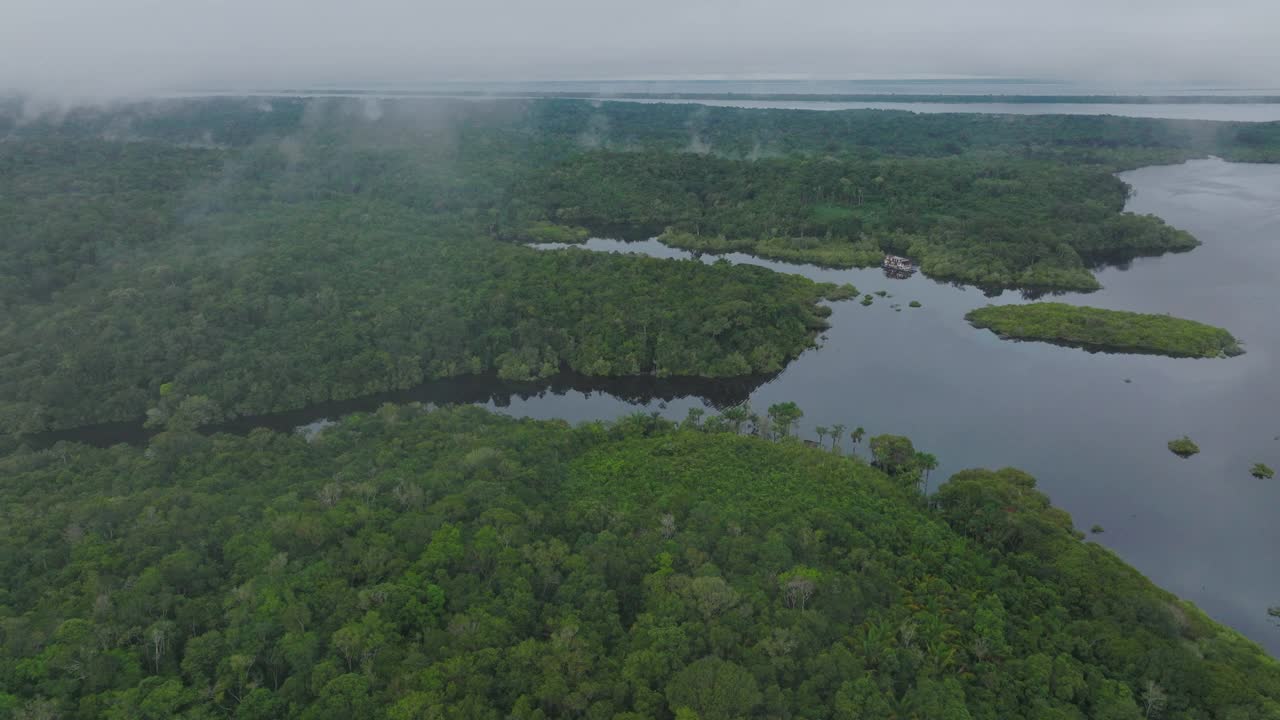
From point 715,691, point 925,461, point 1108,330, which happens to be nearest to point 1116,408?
point 1108,330

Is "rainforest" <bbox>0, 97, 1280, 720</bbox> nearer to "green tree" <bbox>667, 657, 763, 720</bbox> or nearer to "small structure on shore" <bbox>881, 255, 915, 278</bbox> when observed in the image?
"green tree" <bbox>667, 657, 763, 720</bbox>

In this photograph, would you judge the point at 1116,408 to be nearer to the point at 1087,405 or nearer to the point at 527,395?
the point at 1087,405

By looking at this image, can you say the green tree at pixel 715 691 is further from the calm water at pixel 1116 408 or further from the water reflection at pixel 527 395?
the water reflection at pixel 527 395

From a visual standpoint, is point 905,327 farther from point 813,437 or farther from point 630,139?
point 630,139

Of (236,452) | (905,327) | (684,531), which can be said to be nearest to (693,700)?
(684,531)

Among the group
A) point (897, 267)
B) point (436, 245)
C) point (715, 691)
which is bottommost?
point (715, 691)

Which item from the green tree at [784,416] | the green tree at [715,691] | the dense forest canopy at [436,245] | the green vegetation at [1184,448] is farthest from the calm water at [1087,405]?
the green tree at [715,691]
